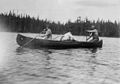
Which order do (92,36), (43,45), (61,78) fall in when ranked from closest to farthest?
(61,78), (43,45), (92,36)

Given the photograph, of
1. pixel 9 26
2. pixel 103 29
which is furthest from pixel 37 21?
pixel 103 29

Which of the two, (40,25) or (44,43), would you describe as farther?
(40,25)

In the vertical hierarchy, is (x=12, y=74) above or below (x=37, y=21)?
below

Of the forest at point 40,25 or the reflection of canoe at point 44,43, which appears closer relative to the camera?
the reflection of canoe at point 44,43

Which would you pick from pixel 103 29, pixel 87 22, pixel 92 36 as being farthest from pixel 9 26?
pixel 92 36

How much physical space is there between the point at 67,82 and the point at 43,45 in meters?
16.3

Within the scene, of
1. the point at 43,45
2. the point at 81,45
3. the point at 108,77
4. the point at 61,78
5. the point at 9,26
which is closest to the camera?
the point at 61,78

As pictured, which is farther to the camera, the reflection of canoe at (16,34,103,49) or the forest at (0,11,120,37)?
the forest at (0,11,120,37)

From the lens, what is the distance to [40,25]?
577 ft

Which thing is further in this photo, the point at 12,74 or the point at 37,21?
the point at 37,21

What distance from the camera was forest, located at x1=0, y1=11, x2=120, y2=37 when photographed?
149m

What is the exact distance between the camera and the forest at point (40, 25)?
149 metres

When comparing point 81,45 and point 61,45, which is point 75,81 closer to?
point 61,45

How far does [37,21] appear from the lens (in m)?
178
